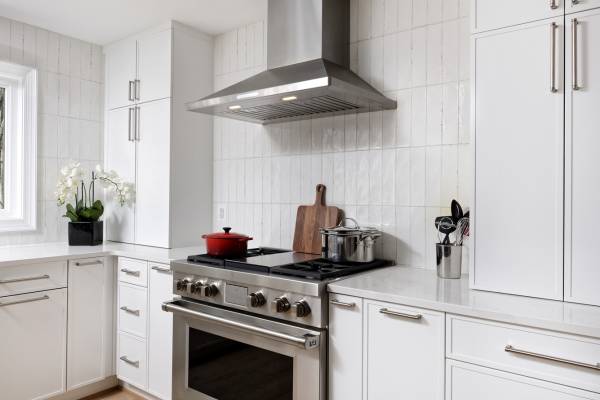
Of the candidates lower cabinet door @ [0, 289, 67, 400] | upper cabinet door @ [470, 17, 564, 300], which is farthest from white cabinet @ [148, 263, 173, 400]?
upper cabinet door @ [470, 17, 564, 300]

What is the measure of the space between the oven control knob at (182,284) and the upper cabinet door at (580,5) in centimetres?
197

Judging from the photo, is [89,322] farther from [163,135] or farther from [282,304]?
[282,304]

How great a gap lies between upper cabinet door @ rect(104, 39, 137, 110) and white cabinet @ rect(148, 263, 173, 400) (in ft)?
4.53

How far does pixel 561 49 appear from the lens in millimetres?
1456

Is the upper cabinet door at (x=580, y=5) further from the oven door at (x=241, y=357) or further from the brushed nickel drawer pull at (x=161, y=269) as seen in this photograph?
the brushed nickel drawer pull at (x=161, y=269)

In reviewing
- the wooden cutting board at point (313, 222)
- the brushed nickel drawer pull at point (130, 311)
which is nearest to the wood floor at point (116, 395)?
the brushed nickel drawer pull at point (130, 311)

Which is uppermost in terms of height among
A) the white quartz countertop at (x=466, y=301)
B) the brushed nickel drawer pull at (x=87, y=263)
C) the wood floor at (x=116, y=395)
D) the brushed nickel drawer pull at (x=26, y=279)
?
the white quartz countertop at (x=466, y=301)

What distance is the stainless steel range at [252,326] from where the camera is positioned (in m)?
1.72

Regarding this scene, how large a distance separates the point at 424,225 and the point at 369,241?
0.28 m

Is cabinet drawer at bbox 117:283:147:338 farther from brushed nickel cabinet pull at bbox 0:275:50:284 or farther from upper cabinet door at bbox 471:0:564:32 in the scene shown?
upper cabinet door at bbox 471:0:564:32

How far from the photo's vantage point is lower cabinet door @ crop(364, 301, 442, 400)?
4.85 feet

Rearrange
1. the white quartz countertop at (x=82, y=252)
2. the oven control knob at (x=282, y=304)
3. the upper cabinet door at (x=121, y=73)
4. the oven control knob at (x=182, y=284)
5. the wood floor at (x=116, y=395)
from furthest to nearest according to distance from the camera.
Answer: the upper cabinet door at (x=121, y=73), the wood floor at (x=116, y=395), the white quartz countertop at (x=82, y=252), the oven control knob at (x=182, y=284), the oven control knob at (x=282, y=304)

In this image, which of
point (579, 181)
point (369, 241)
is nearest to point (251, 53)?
point (369, 241)

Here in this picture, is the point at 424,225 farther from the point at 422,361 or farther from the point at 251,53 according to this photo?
the point at 251,53
